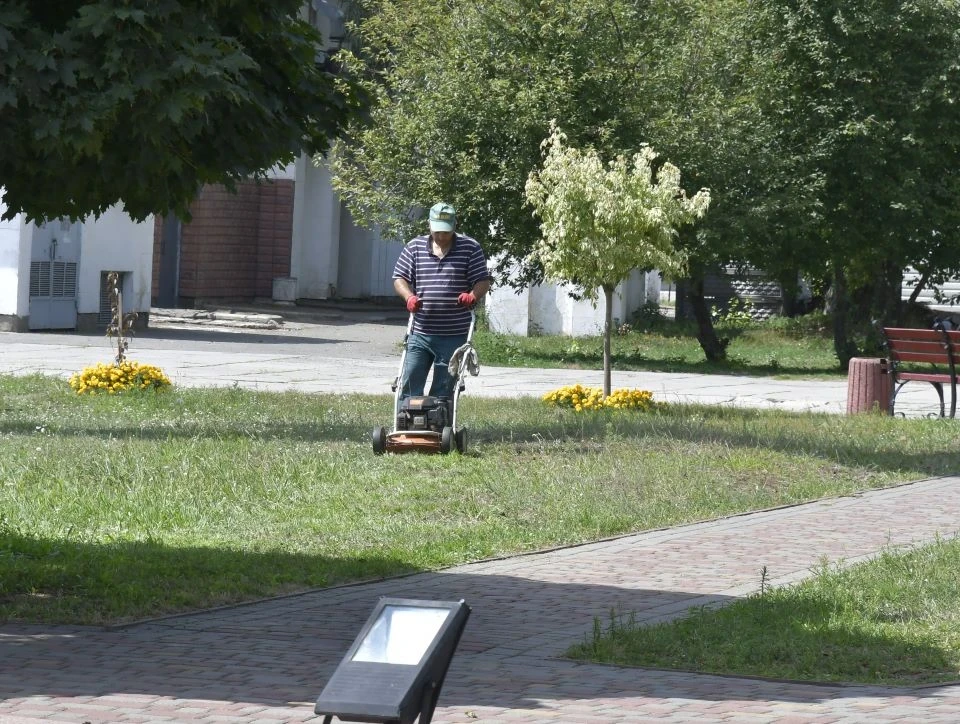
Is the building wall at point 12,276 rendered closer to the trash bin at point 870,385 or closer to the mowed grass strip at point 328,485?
the mowed grass strip at point 328,485

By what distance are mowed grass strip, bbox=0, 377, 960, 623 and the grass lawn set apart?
8812 mm

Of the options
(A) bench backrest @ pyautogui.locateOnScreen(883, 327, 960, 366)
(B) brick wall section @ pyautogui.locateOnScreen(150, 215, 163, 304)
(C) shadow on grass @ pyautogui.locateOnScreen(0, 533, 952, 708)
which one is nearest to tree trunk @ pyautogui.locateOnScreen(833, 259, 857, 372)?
(A) bench backrest @ pyautogui.locateOnScreen(883, 327, 960, 366)

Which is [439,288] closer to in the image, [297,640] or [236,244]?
[297,640]

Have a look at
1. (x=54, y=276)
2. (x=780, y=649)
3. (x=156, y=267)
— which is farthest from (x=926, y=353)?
(x=156, y=267)

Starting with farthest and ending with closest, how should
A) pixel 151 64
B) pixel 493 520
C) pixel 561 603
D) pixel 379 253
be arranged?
1. pixel 379 253
2. pixel 493 520
3. pixel 561 603
4. pixel 151 64

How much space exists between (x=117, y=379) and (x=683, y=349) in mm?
14209

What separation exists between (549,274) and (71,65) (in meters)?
11.0

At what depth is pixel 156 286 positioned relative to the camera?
35.7 m

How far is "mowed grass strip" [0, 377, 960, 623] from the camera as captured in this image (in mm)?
7898

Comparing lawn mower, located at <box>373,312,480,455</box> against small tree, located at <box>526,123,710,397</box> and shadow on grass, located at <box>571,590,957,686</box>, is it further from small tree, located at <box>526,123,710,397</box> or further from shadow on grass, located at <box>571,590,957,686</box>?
shadow on grass, located at <box>571,590,957,686</box>

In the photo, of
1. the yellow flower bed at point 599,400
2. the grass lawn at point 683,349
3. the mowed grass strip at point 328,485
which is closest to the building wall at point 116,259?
the grass lawn at point 683,349

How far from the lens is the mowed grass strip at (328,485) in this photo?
7898mm

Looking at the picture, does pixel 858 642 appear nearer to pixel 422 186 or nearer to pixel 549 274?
pixel 549 274

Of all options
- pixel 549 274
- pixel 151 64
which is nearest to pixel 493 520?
pixel 151 64
